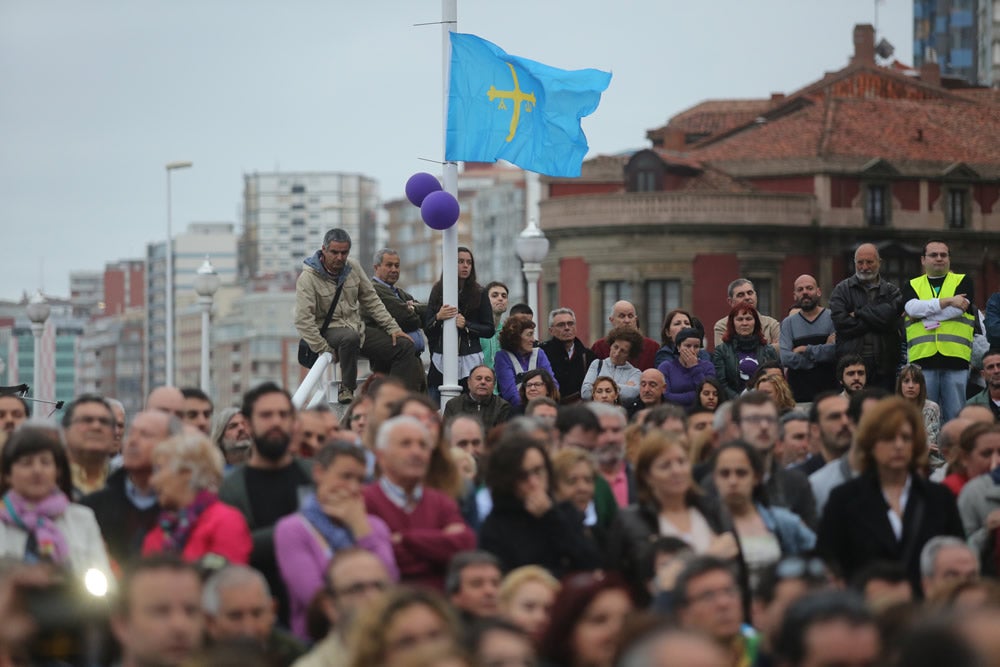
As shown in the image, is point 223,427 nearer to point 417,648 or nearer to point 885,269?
point 417,648

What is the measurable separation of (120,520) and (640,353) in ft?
23.6

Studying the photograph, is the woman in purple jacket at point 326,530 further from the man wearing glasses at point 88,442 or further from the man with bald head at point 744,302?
Result: the man with bald head at point 744,302

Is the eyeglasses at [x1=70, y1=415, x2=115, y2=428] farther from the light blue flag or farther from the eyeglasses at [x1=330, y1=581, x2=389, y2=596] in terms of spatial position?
the light blue flag

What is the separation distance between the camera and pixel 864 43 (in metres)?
87.1

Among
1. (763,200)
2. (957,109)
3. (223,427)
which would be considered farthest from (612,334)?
(957,109)

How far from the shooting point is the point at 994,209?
73.3 meters

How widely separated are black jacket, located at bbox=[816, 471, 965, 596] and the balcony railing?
5844cm

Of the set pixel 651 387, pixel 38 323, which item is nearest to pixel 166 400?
pixel 651 387

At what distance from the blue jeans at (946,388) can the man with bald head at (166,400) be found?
7138 mm

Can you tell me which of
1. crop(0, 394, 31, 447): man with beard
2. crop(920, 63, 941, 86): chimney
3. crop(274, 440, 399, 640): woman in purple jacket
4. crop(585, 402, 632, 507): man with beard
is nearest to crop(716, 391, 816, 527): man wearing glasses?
crop(585, 402, 632, 507): man with beard

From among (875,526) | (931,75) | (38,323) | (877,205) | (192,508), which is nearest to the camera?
(192,508)

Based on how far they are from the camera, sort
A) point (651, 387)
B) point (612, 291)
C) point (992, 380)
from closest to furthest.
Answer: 1. point (651, 387)
2. point (992, 380)
3. point (612, 291)

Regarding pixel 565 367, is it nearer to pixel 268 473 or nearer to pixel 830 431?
pixel 830 431

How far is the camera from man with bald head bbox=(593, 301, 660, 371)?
17.0 m
